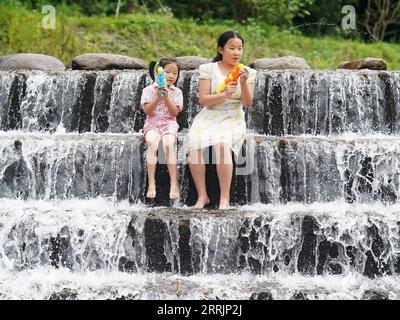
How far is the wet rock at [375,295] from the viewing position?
16.3 ft

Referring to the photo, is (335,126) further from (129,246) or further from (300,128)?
(129,246)

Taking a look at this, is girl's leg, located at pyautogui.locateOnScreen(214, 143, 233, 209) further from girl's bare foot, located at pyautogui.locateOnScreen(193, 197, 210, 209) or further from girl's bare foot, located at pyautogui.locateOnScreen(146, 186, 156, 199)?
girl's bare foot, located at pyautogui.locateOnScreen(146, 186, 156, 199)

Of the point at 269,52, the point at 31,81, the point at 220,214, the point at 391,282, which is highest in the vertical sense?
the point at 269,52

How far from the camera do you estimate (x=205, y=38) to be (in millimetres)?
13414

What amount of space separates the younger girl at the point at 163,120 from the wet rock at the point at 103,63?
11.4 feet

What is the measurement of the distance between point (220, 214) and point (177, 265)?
0.50 meters

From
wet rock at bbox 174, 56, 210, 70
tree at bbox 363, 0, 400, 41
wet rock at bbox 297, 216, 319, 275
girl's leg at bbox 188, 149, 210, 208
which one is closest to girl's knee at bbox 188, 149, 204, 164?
girl's leg at bbox 188, 149, 210, 208

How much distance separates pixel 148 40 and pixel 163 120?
22.9 ft

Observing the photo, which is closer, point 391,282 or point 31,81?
point 391,282

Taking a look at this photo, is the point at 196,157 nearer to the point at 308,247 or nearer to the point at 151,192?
the point at 151,192

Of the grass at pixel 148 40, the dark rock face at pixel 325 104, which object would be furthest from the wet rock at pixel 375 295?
the grass at pixel 148 40

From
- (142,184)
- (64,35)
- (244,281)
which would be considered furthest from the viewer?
(64,35)

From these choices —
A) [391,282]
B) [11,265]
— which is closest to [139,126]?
[11,265]

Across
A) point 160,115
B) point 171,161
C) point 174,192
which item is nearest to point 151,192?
point 174,192
